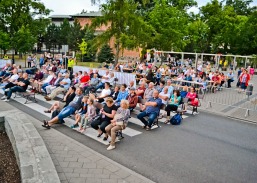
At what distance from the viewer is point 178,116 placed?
404 inches

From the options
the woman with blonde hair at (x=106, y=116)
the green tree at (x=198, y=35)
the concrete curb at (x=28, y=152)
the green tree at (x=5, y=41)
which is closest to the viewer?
the concrete curb at (x=28, y=152)

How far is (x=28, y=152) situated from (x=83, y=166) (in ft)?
4.65

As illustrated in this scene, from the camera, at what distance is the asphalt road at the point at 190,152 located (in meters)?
6.22

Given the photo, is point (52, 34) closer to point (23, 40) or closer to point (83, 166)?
point (23, 40)

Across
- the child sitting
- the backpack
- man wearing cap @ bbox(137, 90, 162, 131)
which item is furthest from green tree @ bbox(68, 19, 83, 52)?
the child sitting

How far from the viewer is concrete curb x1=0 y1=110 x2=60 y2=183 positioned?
459 centimetres

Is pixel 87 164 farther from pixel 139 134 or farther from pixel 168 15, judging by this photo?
pixel 168 15

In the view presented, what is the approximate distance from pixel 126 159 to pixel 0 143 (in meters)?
3.25

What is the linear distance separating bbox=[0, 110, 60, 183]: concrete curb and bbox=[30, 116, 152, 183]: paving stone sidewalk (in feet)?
2.16

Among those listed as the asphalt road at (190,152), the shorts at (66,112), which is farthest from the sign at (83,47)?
the shorts at (66,112)

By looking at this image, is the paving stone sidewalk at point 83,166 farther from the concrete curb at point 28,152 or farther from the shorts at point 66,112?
the shorts at point 66,112

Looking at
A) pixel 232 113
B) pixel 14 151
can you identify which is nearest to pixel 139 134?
pixel 14 151

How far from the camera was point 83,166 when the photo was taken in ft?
20.4

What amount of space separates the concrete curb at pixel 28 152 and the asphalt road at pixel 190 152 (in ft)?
6.02
